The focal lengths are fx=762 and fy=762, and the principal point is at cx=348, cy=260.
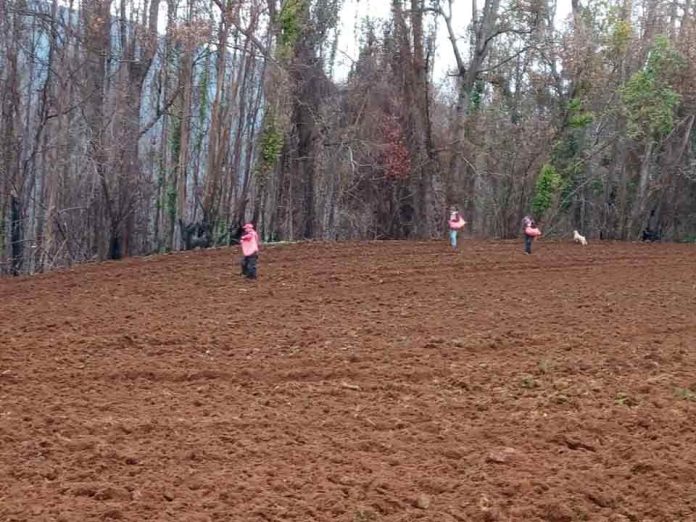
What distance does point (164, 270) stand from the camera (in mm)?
17062

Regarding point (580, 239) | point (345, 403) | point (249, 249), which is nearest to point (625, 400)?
point (345, 403)

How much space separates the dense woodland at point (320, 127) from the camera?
2191cm

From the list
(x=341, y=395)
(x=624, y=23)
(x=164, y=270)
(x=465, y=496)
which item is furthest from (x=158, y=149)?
(x=465, y=496)

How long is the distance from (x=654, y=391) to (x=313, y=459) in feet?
13.5

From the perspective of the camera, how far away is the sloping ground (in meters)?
5.51

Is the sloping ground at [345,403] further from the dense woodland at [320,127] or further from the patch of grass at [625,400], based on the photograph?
the dense woodland at [320,127]

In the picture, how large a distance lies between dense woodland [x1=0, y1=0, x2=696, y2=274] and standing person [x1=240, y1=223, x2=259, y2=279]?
7.22 meters

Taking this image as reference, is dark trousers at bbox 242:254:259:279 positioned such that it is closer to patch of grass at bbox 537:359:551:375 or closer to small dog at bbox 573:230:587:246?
patch of grass at bbox 537:359:551:375

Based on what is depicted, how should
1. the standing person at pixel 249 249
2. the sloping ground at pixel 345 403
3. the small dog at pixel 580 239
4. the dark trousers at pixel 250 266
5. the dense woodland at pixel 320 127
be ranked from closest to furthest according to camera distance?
the sloping ground at pixel 345 403
the standing person at pixel 249 249
the dark trousers at pixel 250 266
the dense woodland at pixel 320 127
the small dog at pixel 580 239

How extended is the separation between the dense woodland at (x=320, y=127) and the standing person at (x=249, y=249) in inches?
284

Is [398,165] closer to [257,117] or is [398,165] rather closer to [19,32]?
[257,117]

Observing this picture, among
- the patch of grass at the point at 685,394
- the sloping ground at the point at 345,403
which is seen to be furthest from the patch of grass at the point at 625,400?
the patch of grass at the point at 685,394

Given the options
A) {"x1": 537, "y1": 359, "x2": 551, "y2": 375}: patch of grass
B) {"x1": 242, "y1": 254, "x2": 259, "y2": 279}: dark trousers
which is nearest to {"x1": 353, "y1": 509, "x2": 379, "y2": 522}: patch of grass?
{"x1": 537, "y1": 359, "x2": 551, "y2": 375}: patch of grass

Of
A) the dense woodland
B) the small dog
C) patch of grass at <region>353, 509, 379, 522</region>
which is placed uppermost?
the dense woodland
